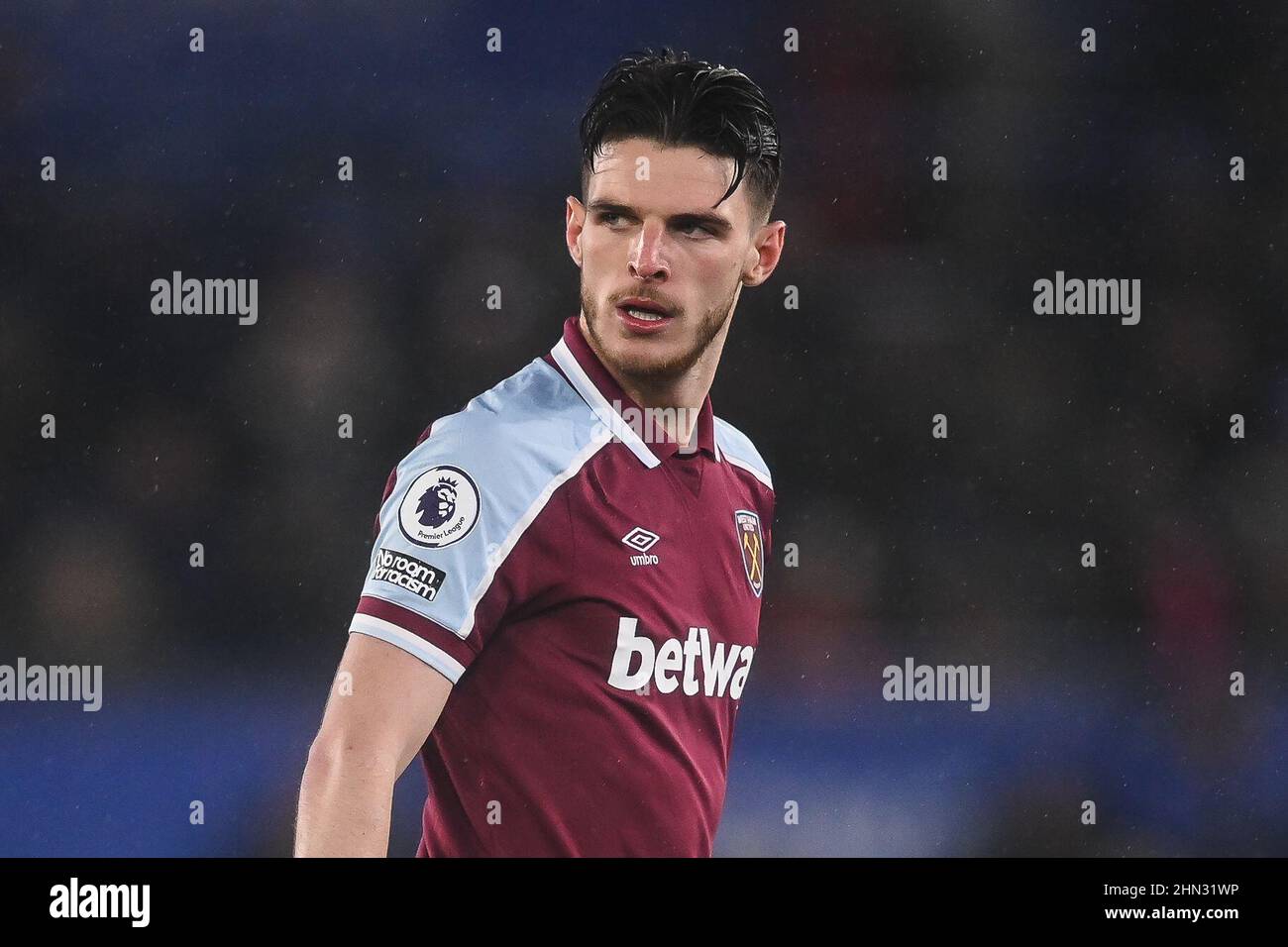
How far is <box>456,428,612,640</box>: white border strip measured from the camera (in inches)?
89.9

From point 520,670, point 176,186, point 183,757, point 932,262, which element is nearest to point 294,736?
point 183,757

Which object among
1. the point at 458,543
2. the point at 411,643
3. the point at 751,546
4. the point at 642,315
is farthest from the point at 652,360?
the point at 411,643

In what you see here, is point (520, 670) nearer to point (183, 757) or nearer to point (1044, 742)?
point (183, 757)

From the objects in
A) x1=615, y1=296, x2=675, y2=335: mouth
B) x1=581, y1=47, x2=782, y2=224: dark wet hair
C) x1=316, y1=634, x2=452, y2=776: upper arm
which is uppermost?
x1=581, y1=47, x2=782, y2=224: dark wet hair

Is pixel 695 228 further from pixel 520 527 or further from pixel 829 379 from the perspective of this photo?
pixel 829 379

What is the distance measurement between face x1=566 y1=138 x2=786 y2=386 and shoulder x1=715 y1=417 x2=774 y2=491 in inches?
13.3

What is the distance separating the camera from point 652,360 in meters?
2.68

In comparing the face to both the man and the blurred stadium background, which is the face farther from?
the blurred stadium background

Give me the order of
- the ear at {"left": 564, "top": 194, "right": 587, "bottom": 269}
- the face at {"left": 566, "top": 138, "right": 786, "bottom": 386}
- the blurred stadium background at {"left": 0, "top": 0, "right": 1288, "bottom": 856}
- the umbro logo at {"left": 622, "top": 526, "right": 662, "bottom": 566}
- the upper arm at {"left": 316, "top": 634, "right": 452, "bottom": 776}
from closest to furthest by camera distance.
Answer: the upper arm at {"left": 316, "top": 634, "right": 452, "bottom": 776}, the umbro logo at {"left": 622, "top": 526, "right": 662, "bottom": 566}, the face at {"left": 566, "top": 138, "right": 786, "bottom": 386}, the ear at {"left": 564, "top": 194, "right": 587, "bottom": 269}, the blurred stadium background at {"left": 0, "top": 0, "right": 1288, "bottom": 856}

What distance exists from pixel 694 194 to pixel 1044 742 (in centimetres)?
378

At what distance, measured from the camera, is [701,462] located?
2.82m

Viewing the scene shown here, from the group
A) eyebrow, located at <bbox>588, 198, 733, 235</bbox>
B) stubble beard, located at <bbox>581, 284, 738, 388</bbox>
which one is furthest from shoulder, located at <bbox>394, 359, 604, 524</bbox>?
eyebrow, located at <bbox>588, 198, 733, 235</bbox>

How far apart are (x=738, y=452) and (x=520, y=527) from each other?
0.90 meters

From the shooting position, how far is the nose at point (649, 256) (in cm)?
262
